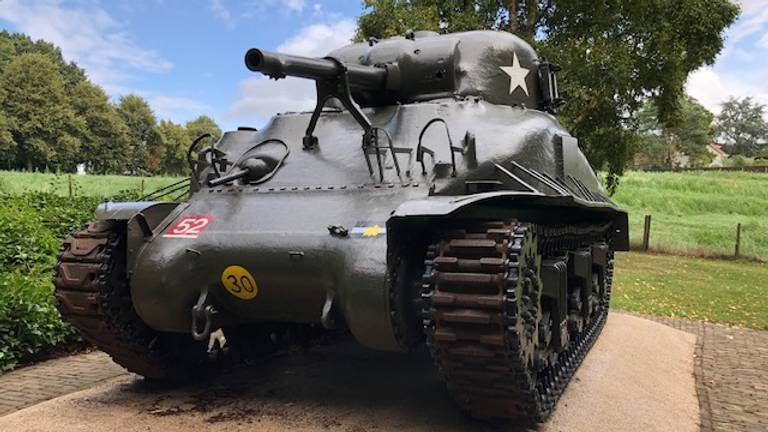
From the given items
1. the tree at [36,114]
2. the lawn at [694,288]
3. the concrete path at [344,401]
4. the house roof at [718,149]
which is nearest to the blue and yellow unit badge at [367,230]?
the concrete path at [344,401]

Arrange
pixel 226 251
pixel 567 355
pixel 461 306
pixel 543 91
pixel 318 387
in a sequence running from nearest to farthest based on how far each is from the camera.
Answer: pixel 461 306, pixel 226 251, pixel 318 387, pixel 567 355, pixel 543 91

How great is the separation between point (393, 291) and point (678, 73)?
562 inches

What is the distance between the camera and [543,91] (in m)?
7.18

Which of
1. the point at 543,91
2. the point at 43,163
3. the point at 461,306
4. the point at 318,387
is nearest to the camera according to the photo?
the point at 461,306

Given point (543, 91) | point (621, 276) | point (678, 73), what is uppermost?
point (678, 73)

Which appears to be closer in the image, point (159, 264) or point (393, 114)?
point (159, 264)

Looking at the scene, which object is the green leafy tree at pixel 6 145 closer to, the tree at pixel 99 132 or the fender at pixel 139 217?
the tree at pixel 99 132

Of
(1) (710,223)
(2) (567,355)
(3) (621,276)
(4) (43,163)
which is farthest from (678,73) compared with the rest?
(4) (43,163)

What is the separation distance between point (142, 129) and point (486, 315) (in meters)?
70.3

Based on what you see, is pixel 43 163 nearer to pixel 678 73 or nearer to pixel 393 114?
pixel 678 73

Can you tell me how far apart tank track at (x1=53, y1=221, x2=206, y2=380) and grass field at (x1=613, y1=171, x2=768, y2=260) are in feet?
62.2

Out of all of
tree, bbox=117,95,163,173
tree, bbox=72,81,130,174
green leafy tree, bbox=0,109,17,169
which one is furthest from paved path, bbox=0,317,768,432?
tree, bbox=117,95,163,173

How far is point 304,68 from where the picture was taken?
4988 mm

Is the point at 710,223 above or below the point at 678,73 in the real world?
below
